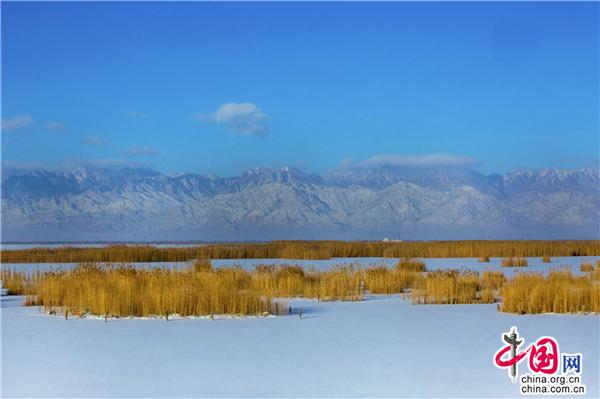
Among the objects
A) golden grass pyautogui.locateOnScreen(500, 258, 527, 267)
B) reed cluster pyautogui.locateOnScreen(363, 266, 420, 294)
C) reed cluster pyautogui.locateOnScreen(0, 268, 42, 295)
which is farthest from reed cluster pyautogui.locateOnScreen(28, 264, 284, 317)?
golden grass pyautogui.locateOnScreen(500, 258, 527, 267)

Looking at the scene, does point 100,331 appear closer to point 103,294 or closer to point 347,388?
point 103,294

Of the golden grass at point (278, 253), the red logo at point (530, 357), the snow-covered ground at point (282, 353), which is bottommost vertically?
the golden grass at point (278, 253)

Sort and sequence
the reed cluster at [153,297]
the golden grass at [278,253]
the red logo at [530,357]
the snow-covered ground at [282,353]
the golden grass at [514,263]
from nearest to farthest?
the snow-covered ground at [282,353]
the red logo at [530,357]
the reed cluster at [153,297]
the golden grass at [514,263]
the golden grass at [278,253]

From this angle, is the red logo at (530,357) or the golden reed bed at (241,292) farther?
the golden reed bed at (241,292)

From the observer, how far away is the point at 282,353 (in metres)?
8.89

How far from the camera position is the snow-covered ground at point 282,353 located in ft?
23.6

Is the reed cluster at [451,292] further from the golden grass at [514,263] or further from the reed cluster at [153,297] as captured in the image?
the golden grass at [514,263]

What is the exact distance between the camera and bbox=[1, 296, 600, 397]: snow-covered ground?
7.19 metres

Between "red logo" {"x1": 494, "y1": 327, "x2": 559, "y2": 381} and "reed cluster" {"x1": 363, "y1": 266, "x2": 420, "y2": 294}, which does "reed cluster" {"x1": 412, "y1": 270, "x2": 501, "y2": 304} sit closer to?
"reed cluster" {"x1": 363, "y1": 266, "x2": 420, "y2": 294}

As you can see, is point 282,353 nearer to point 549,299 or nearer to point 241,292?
point 241,292

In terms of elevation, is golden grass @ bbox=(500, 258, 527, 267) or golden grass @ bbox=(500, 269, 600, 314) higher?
golden grass @ bbox=(500, 269, 600, 314)

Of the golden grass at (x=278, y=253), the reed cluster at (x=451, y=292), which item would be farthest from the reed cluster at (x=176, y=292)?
the golden grass at (x=278, y=253)

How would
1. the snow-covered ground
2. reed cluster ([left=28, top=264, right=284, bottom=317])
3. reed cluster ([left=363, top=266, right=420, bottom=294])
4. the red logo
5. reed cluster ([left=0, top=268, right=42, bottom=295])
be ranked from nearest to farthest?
1. the snow-covered ground
2. the red logo
3. reed cluster ([left=28, top=264, right=284, bottom=317])
4. reed cluster ([left=0, top=268, right=42, bottom=295])
5. reed cluster ([left=363, top=266, right=420, bottom=294])

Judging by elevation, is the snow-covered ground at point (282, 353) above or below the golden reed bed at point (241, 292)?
below
